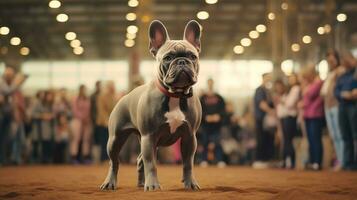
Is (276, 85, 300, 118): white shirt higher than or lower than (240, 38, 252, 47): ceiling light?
lower

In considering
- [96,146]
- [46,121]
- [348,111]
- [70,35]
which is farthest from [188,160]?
[70,35]

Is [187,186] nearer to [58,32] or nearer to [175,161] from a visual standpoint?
[175,161]

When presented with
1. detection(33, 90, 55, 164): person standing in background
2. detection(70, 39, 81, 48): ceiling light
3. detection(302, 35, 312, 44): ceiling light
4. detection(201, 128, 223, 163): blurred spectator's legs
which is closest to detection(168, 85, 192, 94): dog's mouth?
detection(201, 128, 223, 163): blurred spectator's legs

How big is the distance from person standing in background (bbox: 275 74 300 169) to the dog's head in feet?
23.8

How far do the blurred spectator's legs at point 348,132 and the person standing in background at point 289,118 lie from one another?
1672 millimetres

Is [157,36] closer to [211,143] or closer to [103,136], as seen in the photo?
[211,143]

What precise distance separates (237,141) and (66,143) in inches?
201

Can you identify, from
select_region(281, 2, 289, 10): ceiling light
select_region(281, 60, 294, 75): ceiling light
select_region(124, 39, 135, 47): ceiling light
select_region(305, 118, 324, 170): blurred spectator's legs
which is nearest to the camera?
select_region(305, 118, 324, 170): blurred spectator's legs

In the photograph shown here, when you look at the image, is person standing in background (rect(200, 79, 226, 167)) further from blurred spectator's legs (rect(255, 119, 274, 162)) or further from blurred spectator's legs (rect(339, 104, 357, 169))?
blurred spectator's legs (rect(339, 104, 357, 169))

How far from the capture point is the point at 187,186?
5797 millimetres

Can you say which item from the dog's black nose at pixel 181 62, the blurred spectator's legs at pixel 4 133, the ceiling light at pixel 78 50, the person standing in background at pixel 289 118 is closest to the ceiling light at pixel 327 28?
the person standing in background at pixel 289 118

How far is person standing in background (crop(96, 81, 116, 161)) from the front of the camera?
50.0ft

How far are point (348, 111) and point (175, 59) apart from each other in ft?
21.7

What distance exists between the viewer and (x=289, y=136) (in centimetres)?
1279
